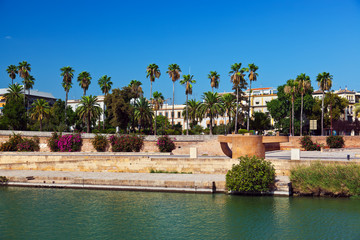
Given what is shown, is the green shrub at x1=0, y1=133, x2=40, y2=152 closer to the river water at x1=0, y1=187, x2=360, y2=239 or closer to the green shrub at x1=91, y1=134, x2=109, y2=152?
the green shrub at x1=91, y1=134, x2=109, y2=152

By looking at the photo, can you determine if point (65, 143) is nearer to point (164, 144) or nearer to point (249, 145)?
point (164, 144)

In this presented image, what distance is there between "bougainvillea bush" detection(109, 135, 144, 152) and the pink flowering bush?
2411mm

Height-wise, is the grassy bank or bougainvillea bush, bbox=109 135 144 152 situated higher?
bougainvillea bush, bbox=109 135 144 152

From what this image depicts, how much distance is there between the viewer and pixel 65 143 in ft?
165

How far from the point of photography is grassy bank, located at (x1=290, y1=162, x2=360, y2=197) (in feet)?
80.6

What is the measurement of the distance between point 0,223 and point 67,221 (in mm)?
3477

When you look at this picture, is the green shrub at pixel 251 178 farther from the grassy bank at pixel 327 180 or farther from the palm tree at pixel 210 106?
the palm tree at pixel 210 106

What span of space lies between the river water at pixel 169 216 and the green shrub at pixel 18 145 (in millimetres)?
24101

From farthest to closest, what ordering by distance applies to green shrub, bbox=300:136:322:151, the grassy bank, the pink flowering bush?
the pink flowering bush → green shrub, bbox=300:136:322:151 → the grassy bank

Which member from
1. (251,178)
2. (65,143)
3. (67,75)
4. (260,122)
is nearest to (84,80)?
(67,75)

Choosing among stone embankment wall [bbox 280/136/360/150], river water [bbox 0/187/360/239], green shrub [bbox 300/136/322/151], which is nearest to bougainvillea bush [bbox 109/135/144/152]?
stone embankment wall [bbox 280/136/360/150]

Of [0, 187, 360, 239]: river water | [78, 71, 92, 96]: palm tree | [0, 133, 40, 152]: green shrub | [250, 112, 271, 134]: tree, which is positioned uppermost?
[78, 71, 92, 96]: palm tree

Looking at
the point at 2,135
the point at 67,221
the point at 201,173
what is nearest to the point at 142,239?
the point at 67,221

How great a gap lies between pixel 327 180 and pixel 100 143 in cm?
3243
